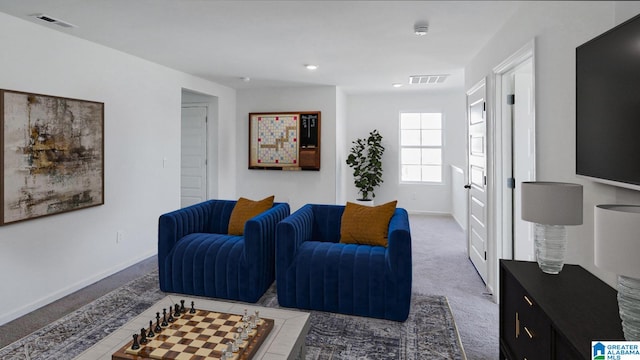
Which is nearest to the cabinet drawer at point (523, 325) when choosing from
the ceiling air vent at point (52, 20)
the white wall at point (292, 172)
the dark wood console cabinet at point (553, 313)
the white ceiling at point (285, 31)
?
the dark wood console cabinet at point (553, 313)

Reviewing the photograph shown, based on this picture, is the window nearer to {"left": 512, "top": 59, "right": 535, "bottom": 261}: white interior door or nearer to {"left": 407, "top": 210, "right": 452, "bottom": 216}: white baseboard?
{"left": 407, "top": 210, "right": 452, "bottom": 216}: white baseboard

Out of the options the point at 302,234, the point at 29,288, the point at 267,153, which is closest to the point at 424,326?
the point at 302,234

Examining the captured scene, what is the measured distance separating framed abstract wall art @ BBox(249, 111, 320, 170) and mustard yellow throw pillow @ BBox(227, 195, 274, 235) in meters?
2.42

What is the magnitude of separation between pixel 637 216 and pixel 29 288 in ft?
12.9

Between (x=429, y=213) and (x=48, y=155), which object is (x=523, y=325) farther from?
(x=429, y=213)

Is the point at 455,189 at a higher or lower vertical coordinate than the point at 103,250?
higher

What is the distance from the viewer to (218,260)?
9.95ft

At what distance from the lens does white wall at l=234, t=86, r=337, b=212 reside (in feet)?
19.5

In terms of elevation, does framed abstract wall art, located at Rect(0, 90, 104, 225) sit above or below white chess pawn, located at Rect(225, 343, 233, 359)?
above

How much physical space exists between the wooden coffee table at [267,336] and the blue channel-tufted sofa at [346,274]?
2.56 feet

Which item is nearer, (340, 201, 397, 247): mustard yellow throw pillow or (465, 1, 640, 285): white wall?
(465, 1, 640, 285): white wall

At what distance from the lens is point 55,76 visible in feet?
10.3

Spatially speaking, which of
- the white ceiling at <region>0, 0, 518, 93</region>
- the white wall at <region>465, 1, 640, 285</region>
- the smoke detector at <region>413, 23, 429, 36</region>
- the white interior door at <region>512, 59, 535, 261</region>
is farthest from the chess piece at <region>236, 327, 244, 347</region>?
the smoke detector at <region>413, 23, 429, 36</region>

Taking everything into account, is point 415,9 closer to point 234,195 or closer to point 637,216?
point 637,216
